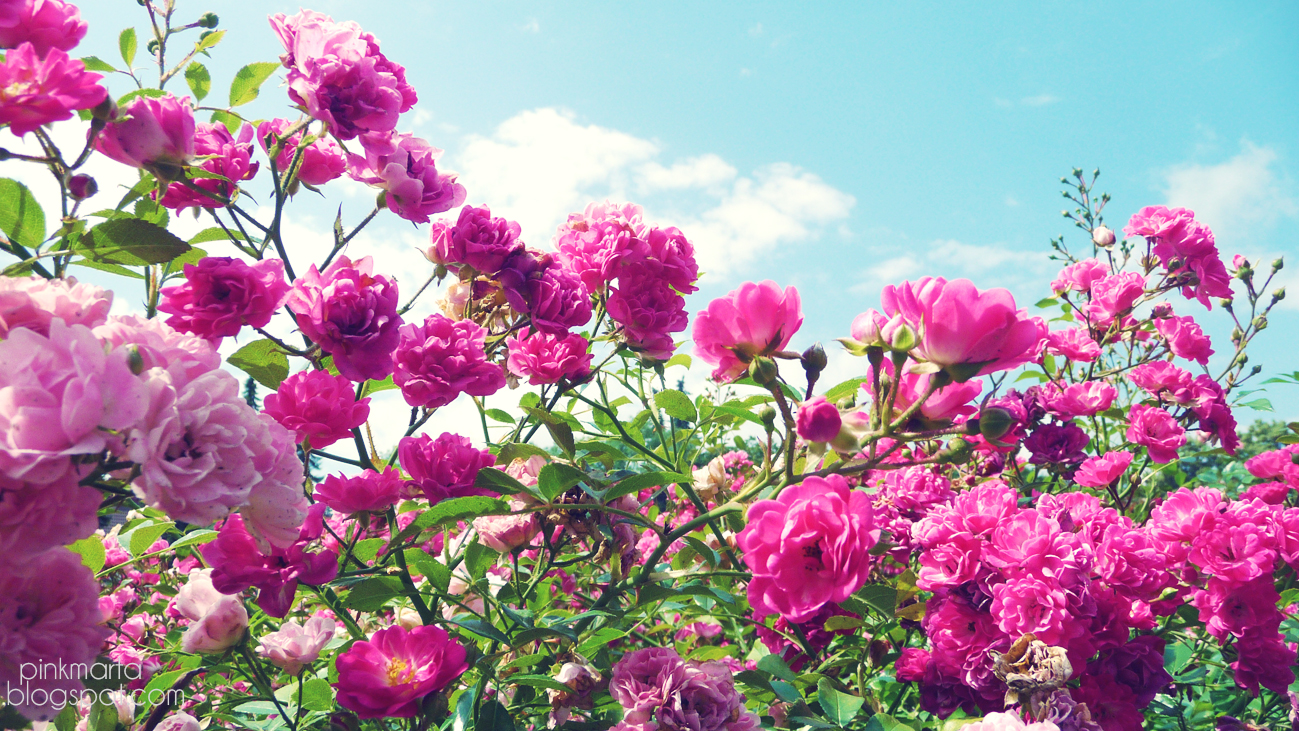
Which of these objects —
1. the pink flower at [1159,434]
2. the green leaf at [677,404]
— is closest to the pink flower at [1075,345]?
the pink flower at [1159,434]

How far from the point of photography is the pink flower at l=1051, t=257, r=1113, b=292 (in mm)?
2568

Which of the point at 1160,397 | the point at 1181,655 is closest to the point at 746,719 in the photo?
the point at 1181,655

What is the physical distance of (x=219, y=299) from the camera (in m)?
0.98

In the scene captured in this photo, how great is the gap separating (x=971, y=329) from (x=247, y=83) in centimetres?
140

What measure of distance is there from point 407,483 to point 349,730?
1.32ft

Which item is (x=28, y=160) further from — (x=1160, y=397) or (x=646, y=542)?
(x=1160, y=397)

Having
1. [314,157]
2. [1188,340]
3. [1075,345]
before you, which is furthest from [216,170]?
[1188,340]

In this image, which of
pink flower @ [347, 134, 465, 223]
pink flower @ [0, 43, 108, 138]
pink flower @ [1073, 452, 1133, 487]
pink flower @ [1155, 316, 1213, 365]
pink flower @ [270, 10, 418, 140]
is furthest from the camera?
pink flower @ [1155, 316, 1213, 365]

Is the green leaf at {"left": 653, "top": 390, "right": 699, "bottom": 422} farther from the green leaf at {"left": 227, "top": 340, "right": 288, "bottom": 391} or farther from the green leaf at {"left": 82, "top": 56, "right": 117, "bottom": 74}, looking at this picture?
the green leaf at {"left": 82, "top": 56, "right": 117, "bottom": 74}

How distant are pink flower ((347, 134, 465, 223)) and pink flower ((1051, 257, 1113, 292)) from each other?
2.37m

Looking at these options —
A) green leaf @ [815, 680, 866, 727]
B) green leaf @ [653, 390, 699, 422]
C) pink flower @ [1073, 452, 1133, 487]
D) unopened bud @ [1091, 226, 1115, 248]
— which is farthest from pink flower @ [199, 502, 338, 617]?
unopened bud @ [1091, 226, 1115, 248]

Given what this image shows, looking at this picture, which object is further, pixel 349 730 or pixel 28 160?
pixel 349 730

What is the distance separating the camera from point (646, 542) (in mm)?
2689

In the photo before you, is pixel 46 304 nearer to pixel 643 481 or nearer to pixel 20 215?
pixel 20 215
